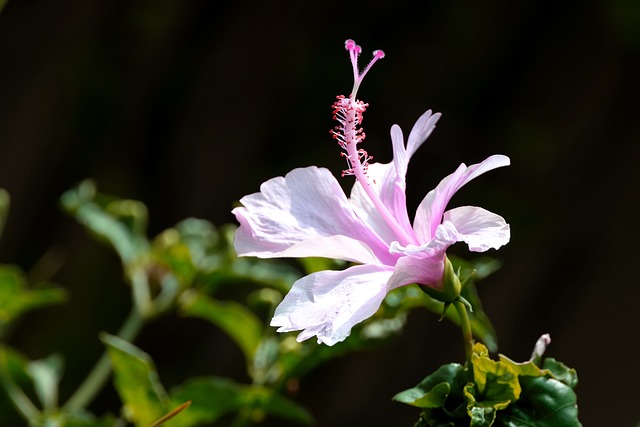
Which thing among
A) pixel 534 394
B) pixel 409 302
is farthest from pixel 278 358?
pixel 534 394

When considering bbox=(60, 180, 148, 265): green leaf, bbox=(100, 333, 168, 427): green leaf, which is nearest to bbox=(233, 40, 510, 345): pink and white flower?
bbox=(100, 333, 168, 427): green leaf

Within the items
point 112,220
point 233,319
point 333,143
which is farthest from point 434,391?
point 333,143

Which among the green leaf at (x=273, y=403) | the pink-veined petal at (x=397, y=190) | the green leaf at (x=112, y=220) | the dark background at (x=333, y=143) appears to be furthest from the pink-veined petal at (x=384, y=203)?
the dark background at (x=333, y=143)

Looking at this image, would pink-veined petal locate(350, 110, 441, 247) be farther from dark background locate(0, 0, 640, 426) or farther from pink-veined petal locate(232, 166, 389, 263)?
dark background locate(0, 0, 640, 426)

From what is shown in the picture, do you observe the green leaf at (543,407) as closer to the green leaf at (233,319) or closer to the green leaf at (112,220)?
the green leaf at (233,319)

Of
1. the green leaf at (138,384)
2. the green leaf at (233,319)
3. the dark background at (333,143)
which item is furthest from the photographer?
the dark background at (333,143)

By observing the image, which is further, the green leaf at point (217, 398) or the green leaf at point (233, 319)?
the green leaf at point (233, 319)
